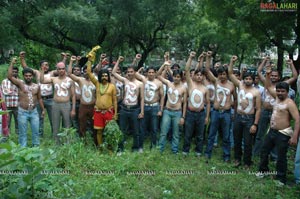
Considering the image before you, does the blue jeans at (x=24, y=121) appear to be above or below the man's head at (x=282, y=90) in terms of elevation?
below

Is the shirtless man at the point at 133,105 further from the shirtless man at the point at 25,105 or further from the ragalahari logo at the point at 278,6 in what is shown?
the ragalahari logo at the point at 278,6

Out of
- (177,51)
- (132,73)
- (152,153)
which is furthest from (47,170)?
(177,51)

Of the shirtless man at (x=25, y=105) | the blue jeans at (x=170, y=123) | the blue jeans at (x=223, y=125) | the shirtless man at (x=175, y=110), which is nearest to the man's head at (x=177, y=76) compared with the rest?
the shirtless man at (x=175, y=110)

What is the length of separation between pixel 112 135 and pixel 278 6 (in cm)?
598

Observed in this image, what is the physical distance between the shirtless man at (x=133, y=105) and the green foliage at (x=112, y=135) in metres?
0.39

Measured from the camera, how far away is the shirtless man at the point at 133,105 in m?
6.79

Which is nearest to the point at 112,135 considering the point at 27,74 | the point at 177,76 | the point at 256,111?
the point at 177,76

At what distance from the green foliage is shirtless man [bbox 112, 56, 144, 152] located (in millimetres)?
388

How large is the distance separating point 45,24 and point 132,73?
6608mm

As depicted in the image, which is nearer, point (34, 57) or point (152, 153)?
point (152, 153)

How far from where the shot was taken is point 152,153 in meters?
6.29

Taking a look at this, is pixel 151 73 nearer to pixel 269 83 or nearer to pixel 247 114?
pixel 247 114

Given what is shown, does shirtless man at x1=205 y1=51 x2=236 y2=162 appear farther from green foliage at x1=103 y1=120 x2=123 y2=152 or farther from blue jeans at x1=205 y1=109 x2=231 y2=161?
green foliage at x1=103 y1=120 x2=123 y2=152

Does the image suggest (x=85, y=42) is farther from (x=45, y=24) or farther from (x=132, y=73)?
(x=132, y=73)
